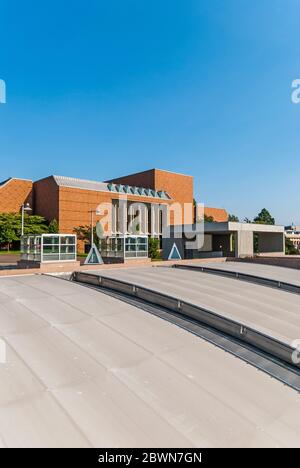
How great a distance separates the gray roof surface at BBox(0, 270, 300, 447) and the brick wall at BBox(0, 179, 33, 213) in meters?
49.5

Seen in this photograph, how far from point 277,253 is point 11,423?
3540cm

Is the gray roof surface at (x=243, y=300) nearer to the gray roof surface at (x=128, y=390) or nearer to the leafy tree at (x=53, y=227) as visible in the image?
the gray roof surface at (x=128, y=390)

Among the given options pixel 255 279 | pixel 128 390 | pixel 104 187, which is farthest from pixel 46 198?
pixel 128 390

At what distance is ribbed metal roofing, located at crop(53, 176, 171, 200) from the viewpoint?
2079 inches

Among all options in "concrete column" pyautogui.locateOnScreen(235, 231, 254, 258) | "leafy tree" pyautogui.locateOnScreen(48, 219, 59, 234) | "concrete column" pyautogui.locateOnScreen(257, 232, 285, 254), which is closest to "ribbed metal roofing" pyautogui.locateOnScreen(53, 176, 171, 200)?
"leafy tree" pyautogui.locateOnScreen(48, 219, 59, 234)

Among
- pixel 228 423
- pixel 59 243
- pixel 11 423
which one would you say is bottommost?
pixel 228 423

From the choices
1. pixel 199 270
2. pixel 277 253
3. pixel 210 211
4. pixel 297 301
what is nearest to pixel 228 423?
pixel 297 301

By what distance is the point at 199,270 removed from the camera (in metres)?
16.6

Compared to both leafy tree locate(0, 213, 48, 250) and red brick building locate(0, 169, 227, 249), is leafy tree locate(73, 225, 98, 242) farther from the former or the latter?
leafy tree locate(0, 213, 48, 250)

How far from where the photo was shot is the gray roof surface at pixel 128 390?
13.2 feet

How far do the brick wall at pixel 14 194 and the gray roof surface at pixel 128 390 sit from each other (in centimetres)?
4953
